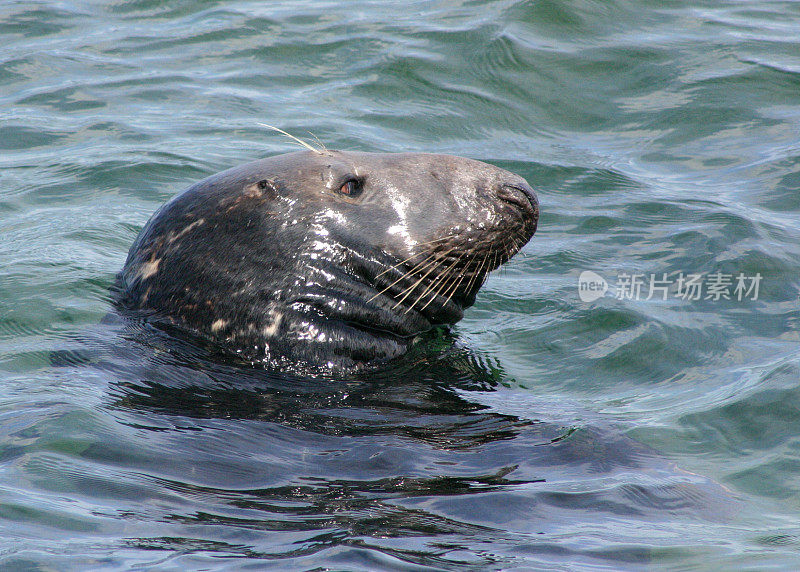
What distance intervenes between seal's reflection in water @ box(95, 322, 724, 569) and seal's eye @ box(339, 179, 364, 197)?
1.01m

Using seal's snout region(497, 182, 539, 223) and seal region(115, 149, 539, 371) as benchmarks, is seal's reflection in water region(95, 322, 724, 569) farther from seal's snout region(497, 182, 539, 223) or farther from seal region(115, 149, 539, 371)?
seal's snout region(497, 182, 539, 223)

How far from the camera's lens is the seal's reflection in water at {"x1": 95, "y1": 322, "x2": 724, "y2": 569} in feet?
13.5

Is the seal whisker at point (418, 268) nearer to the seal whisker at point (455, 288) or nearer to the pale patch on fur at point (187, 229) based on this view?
the seal whisker at point (455, 288)

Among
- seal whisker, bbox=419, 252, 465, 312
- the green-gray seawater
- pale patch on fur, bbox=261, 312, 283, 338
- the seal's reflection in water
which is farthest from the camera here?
seal whisker, bbox=419, 252, 465, 312

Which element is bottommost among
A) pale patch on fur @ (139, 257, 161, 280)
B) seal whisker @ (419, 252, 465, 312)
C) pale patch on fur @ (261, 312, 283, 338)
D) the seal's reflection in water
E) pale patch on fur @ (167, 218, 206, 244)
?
the seal's reflection in water

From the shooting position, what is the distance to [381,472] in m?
4.79

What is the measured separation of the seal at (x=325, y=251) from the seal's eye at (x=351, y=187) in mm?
11

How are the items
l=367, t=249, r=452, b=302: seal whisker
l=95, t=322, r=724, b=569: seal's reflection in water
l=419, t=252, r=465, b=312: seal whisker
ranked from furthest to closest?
l=419, t=252, r=465, b=312: seal whisker, l=367, t=249, r=452, b=302: seal whisker, l=95, t=322, r=724, b=569: seal's reflection in water

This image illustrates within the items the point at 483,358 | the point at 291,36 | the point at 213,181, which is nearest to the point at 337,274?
the point at 213,181

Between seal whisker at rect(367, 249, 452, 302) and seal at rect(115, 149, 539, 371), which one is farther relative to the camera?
seal whisker at rect(367, 249, 452, 302)

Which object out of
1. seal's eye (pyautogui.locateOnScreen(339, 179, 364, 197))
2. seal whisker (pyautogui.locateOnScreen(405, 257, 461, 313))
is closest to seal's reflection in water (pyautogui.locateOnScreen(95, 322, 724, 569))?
seal whisker (pyautogui.locateOnScreen(405, 257, 461, 313))

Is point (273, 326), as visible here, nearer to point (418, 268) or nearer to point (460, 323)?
point (418, 268)

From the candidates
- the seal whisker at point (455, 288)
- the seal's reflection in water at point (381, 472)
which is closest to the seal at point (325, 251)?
the seal whisker at point (455, 288)

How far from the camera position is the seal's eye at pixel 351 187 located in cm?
592
